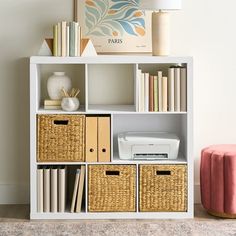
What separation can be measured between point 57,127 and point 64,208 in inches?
20.9

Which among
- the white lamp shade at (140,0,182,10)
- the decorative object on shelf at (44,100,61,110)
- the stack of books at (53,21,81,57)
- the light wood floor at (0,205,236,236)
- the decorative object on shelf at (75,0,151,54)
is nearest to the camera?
the light wood floor at (0,205,236,236)

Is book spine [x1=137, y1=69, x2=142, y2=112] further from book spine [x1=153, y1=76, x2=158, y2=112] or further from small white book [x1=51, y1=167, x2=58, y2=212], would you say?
small white book [x1=51, y1=167, x2=58, y2=212]

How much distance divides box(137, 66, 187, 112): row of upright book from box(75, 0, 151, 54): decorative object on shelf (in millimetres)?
321

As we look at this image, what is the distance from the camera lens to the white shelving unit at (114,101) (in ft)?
13.8

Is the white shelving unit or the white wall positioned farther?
the white wall

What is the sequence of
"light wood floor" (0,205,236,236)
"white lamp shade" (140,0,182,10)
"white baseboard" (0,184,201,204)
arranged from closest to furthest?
"light wood floor" (0,205,236,236), "white lamp shade" (140,0,182,10), "white baseboard" (0,184,201,204)

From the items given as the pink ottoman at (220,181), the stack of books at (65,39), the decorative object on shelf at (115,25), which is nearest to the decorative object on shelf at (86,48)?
the stack of books at (65,39)

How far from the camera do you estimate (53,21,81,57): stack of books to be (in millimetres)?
4242

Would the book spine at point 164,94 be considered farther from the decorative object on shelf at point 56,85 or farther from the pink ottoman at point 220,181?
the decorative object on shelf at point 56,85

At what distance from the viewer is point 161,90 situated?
4.28 meters

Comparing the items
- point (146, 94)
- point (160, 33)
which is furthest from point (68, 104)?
point (160, 33)

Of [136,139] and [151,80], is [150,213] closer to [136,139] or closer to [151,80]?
[136,139]

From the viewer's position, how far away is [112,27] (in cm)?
450

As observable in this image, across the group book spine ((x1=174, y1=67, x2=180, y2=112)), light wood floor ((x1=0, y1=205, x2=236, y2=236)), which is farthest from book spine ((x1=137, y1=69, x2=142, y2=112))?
light wood floor ((x1=0, y1=205, x2=236, y2=236))
